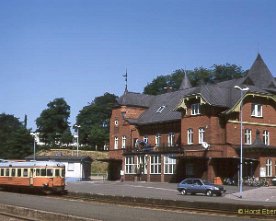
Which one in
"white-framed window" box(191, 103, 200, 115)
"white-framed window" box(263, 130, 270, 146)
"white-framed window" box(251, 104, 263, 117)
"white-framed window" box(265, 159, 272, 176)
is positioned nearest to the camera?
"white-framed window" box(265, 159, 272, 176)

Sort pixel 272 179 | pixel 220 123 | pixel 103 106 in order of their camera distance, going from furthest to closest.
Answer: pixel 103 106
pixel 220 123
pixel 272 179

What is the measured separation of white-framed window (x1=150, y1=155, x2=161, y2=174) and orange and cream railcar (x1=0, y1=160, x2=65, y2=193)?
22268 millimetres

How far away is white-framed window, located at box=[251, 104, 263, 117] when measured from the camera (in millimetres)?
56000

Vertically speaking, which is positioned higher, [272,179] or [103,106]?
[103,106]

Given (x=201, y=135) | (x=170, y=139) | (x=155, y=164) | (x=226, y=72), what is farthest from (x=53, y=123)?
(x=201, y=135)

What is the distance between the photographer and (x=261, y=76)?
65375mm

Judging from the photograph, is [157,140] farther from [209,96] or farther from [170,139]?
[209,96]

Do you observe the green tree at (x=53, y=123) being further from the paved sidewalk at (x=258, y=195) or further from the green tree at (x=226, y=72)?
the paved sidewalk at (x=258, y=195)

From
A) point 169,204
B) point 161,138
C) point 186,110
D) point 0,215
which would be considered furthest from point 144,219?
point 161,138

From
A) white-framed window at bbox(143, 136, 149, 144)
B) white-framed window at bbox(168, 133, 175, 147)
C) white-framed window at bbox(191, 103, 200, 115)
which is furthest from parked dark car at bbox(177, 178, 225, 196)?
white-framed window at bbox(143, 136, 149, 144)

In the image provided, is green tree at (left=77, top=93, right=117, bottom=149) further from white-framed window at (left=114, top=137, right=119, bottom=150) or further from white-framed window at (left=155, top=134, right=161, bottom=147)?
white-framed window at (left=155, top=134, right=161, bottom=147)

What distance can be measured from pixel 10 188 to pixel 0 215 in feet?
69.7

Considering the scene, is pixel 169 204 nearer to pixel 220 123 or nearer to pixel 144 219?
pixel 144 219

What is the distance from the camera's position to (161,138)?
63.7 m
